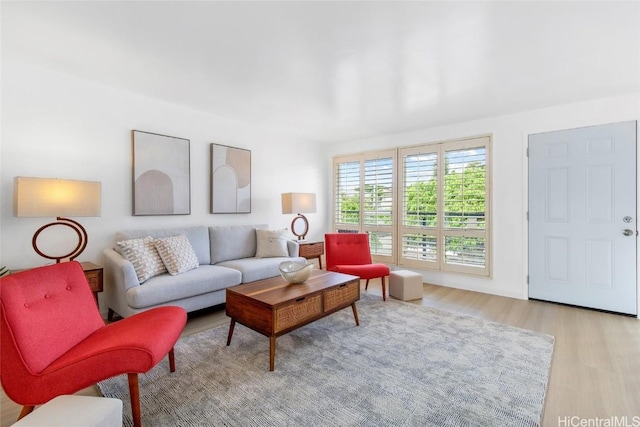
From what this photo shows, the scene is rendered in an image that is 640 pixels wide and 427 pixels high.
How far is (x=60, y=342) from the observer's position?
63.4 inches

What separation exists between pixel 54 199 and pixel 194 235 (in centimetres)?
139

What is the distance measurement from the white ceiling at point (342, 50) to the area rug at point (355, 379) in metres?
2.35

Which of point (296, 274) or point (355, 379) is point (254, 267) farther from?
point (355, 379)

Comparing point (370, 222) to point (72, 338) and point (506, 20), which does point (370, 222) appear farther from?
point (72, 338)

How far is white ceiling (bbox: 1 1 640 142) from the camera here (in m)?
1.87

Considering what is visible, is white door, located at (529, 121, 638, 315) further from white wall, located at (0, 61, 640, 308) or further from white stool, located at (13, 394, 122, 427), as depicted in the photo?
white stool, located at (13, 394, 122, 427)

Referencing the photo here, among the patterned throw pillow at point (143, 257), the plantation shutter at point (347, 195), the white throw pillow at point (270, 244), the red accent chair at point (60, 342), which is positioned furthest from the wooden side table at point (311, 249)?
the red accent chair at point (60, 342)

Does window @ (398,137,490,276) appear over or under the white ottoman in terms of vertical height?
over

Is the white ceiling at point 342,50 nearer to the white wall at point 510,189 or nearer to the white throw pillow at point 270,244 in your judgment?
the white wall at point 510,189

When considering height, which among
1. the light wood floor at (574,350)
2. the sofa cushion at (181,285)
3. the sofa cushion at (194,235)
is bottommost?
the light wood floor at (574,350)

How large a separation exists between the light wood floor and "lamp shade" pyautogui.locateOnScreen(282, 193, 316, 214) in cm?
155

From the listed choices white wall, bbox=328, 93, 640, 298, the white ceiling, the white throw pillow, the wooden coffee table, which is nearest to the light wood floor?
white wall, bbox=328, 93, 640, 298

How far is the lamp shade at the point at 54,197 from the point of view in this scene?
89.8 inches

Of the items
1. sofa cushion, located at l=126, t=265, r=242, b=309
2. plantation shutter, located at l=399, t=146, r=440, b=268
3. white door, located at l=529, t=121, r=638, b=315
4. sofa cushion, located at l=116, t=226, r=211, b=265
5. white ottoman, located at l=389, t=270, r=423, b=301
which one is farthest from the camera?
plantation shutter, located at l=399, t=146, r=440, b=268
